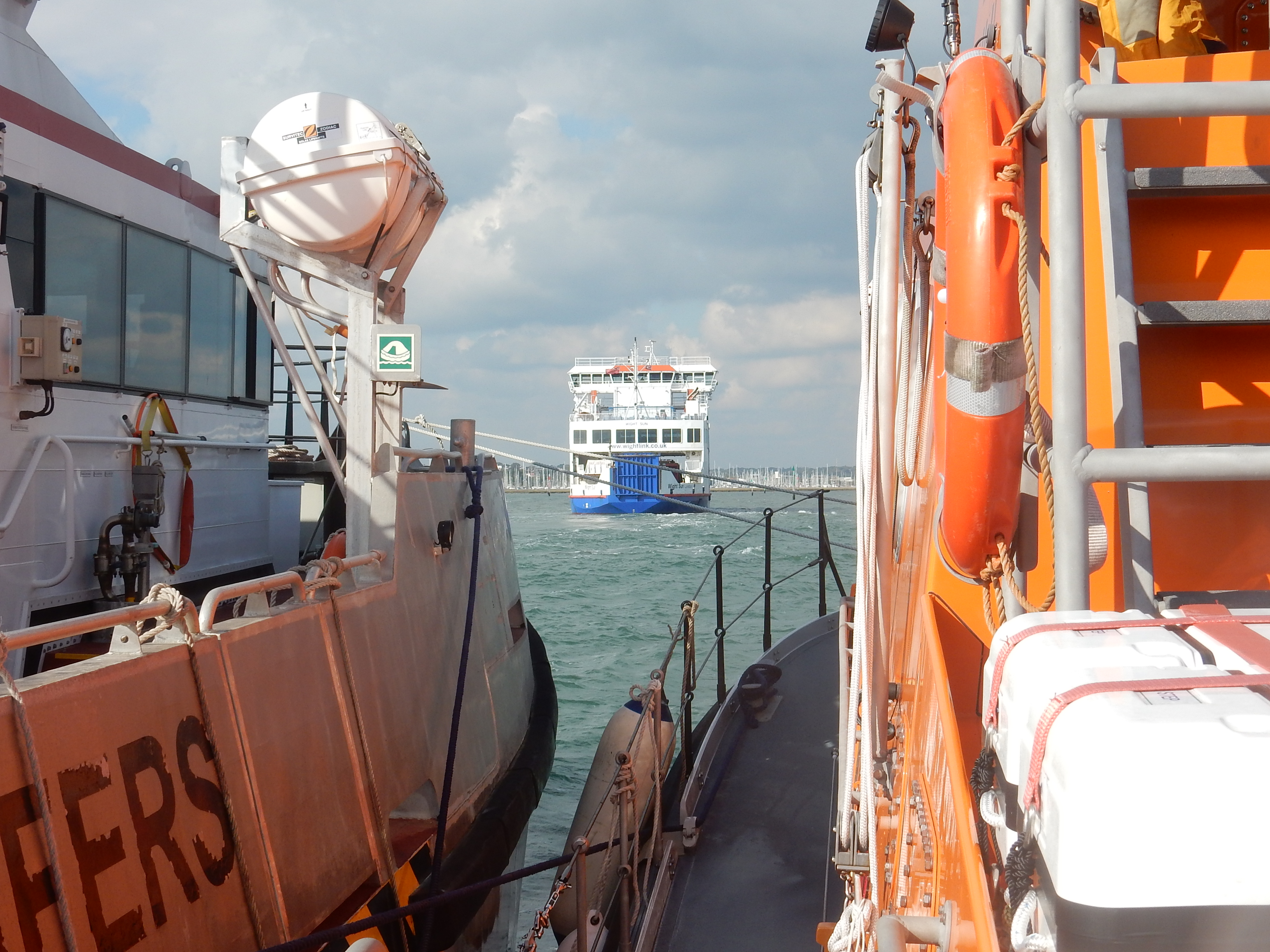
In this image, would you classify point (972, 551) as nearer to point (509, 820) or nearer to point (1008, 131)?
point (1008, 131)

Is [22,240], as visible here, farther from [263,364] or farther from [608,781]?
[608,781]

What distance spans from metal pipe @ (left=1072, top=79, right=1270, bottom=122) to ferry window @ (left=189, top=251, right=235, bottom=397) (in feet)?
21.9

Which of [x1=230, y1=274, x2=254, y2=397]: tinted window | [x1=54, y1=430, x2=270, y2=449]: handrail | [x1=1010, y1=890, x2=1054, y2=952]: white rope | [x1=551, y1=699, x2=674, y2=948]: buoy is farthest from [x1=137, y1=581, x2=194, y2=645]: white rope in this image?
[x1=230, y1=274, x2=254, y2=397]: tinted window

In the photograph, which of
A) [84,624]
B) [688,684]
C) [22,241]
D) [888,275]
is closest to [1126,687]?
[888,275]

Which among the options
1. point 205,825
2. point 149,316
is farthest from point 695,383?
point 205,825

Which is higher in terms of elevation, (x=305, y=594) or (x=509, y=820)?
(x=305, y=594)

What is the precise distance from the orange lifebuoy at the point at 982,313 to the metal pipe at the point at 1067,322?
83 mm

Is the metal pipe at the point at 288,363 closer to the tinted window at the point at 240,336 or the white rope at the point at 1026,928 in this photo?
the tinted window at the point at 240,336

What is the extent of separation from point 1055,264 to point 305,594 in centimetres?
291

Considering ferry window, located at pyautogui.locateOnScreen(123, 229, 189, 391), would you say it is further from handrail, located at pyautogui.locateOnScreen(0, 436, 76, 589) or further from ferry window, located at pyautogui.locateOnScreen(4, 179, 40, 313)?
handrail, located at pyautogui.locateOnScreen(0, 436, 76, 589)

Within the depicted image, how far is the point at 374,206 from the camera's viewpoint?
183 inches

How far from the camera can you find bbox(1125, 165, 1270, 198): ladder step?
193 cm

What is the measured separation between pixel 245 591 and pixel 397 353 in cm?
185

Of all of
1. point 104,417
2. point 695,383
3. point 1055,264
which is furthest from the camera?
point 695,383
